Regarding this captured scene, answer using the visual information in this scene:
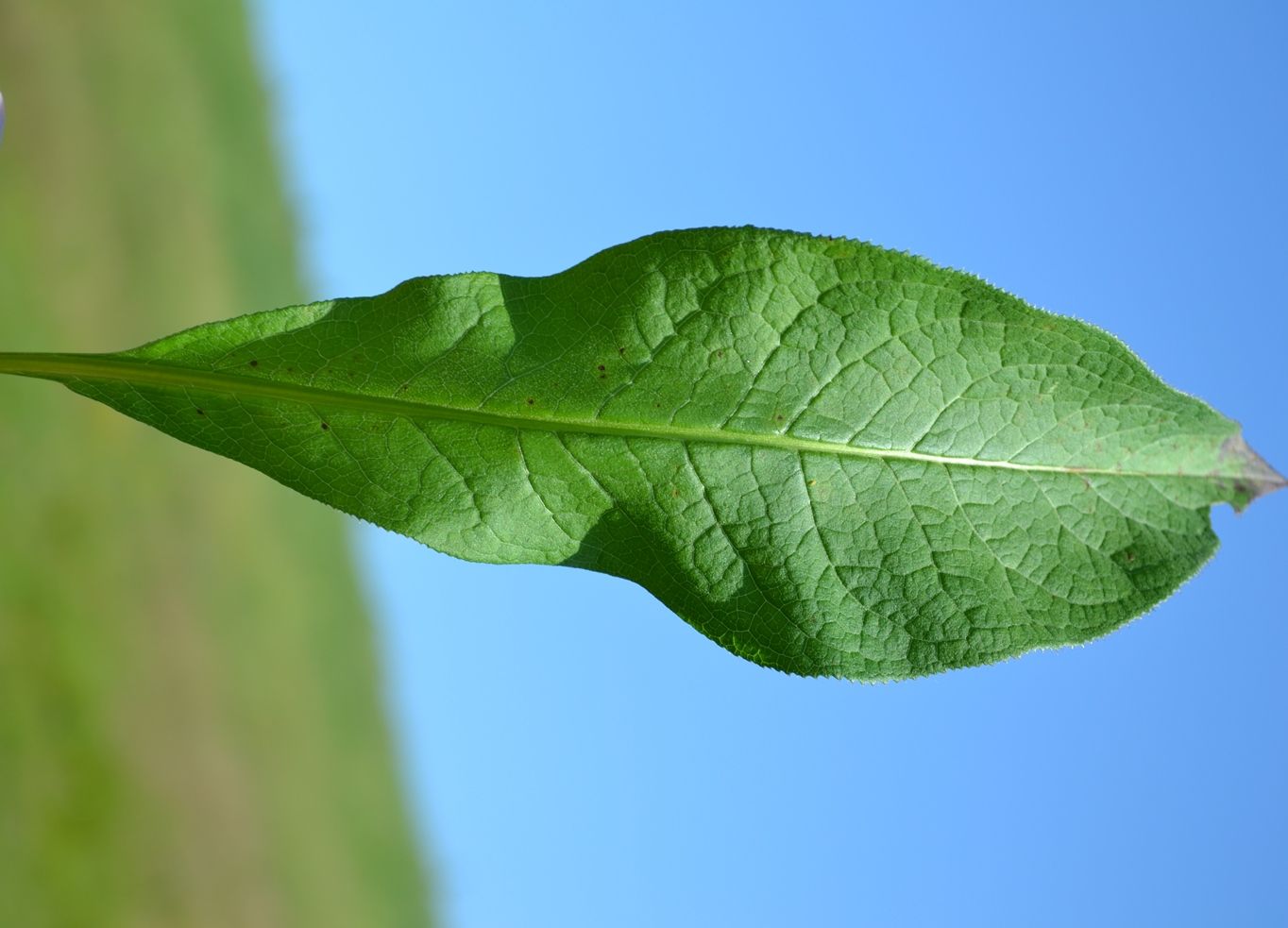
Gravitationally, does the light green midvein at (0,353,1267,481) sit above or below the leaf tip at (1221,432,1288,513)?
above

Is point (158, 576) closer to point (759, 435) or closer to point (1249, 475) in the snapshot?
point (759, 435)

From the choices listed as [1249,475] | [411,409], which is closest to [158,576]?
[411,409]

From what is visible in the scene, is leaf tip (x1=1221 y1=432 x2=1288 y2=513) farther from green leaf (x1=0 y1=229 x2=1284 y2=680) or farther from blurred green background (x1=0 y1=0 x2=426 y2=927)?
blurred green background (x1=0 y1=0 x2=426 y2=927)

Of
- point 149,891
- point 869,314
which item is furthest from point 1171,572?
point 149,891

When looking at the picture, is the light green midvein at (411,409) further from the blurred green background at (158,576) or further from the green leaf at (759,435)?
the blurred green background at (158,576)

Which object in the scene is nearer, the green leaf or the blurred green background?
the green leaf

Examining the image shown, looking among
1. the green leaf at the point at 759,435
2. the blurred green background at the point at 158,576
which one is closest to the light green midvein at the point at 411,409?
the green leaf at the point at 759,435

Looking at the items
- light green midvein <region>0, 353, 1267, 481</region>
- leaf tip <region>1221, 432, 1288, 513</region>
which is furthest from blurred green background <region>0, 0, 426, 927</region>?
leaf tip <region>1221, 432, 1288, 513</region>

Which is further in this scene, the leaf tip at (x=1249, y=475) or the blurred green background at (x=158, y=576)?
the blurred green background at (x=158, y=576)
